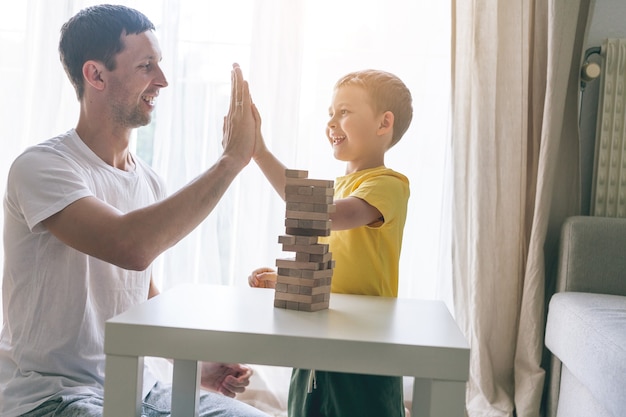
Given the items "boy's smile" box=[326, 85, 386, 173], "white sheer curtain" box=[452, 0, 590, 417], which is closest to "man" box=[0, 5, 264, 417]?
"boy's smile" box=[326, 85, 386, 173]

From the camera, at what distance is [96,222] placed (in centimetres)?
146

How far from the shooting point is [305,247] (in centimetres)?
123

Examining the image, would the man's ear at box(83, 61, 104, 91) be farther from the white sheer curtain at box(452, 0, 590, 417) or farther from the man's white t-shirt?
the white sheer curtain at box(452, 0, 590, 417)

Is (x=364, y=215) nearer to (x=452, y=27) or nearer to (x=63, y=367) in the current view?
(x=63, y=367)

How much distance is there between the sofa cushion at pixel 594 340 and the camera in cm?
171

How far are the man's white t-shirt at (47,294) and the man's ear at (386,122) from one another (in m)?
0.64

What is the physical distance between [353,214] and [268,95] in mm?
1522

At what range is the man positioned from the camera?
4.78 feet

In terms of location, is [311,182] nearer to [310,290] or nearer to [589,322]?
[310,290]

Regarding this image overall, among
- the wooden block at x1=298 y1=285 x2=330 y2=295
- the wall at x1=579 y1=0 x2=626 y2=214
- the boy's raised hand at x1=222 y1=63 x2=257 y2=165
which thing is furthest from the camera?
the wall at x1=579 y1=0 x2=626 y2=214

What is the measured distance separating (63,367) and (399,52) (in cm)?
187

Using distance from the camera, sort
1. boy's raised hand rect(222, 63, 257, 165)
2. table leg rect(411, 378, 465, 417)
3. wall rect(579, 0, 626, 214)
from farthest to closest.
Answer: wall rect(579, 0, 626, 214) → boy's raised hand rect(222, 63, 257, 165) → table leg rect(411, 378, 465, 417)

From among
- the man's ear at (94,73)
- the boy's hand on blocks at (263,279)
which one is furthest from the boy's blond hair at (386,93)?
the man's ear at (94,73)

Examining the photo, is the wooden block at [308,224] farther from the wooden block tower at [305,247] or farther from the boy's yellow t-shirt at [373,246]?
the boy's yellow t-shirt at [373,246]
